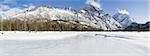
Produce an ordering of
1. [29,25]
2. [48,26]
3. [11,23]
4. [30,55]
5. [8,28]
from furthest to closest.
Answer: [48,26] < [29,25] < [11,23] < [8,28] < [30,55]

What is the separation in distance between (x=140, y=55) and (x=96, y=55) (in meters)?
1.50

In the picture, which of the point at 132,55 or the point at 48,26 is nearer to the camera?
the point at 132,55

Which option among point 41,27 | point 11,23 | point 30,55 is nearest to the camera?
point 30,55

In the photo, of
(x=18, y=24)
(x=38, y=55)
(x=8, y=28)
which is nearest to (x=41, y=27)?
(x=18, y=24)

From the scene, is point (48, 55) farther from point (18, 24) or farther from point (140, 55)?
point (18, 24)

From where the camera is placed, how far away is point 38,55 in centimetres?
927

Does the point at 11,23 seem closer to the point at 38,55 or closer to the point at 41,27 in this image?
the point at 41,27

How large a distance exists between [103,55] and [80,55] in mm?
789

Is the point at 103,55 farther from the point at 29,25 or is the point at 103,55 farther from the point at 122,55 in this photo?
the point at 29,25

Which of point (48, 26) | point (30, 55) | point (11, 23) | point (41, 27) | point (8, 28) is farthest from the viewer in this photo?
point (48, 26)

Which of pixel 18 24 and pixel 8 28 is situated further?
pixel 18 24

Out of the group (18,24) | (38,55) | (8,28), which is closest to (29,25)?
(18,24)

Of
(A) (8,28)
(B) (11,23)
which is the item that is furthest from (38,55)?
(B) (11,23)

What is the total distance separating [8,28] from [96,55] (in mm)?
80828
